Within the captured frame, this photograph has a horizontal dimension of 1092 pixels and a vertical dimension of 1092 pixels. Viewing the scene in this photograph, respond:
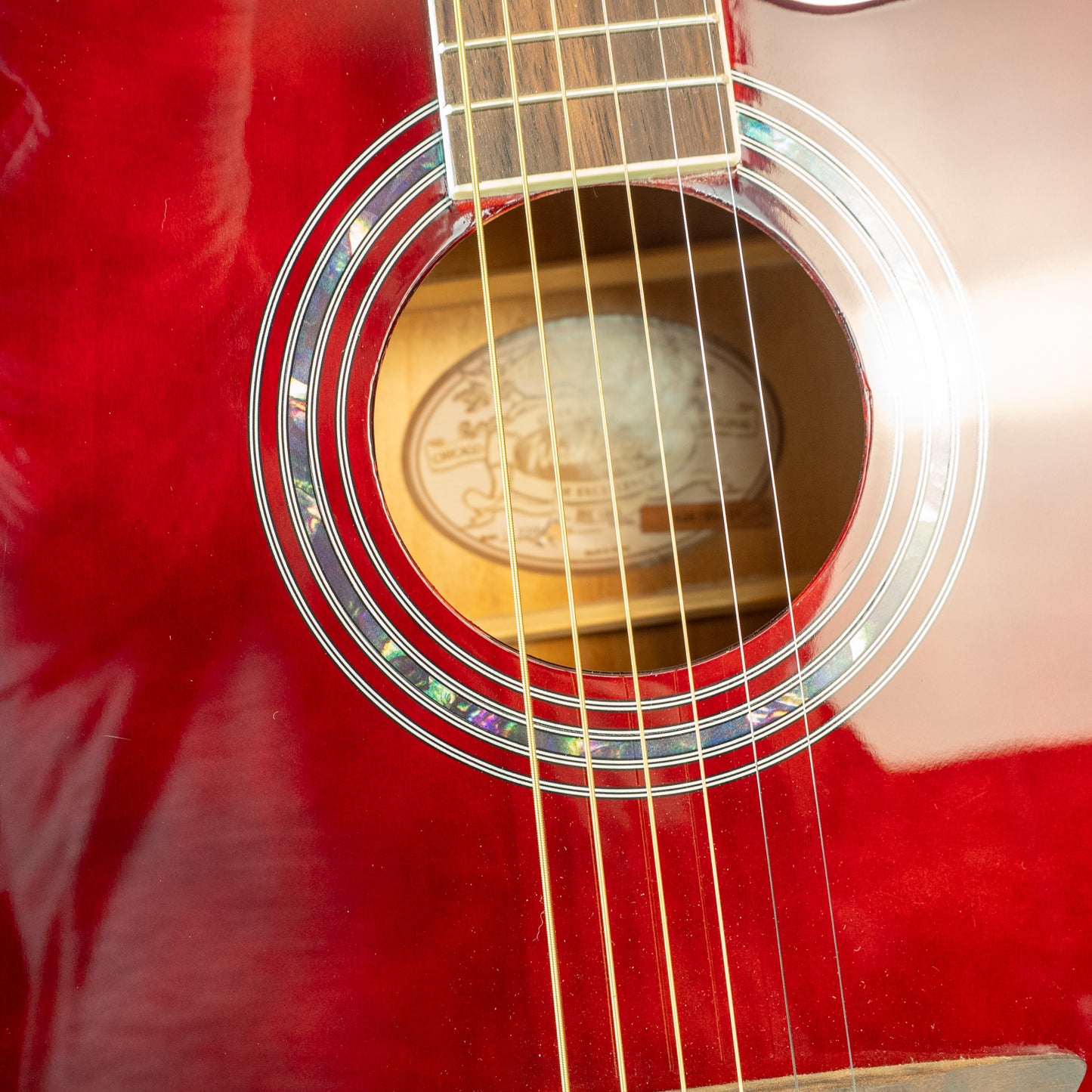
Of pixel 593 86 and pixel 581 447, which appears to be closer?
pixel 593 86

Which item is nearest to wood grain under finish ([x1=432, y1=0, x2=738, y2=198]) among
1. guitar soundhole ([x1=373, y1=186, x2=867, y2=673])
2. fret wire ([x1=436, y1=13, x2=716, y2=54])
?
fret wire ([x1=436, y1=13, x2=716, y2=54])

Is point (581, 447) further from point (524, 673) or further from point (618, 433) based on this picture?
point (524, 673)

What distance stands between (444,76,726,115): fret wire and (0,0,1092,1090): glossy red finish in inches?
1.7

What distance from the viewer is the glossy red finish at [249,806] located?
70cm

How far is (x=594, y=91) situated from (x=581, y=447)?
495mm

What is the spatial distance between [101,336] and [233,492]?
0.43 feet

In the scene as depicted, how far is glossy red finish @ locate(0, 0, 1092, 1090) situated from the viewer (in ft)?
2.28

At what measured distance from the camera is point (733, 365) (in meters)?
1.19

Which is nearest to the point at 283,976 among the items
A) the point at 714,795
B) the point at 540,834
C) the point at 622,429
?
the point at 540,834

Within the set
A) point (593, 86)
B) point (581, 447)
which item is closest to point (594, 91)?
point (593, 86)

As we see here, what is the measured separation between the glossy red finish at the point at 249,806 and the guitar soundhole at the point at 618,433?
0.44m

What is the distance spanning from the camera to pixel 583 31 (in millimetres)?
744

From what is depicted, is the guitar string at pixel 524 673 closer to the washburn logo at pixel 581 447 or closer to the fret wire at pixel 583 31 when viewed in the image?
the fret wire at pixel 583 31

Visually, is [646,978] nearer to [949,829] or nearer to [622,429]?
[949,829]
